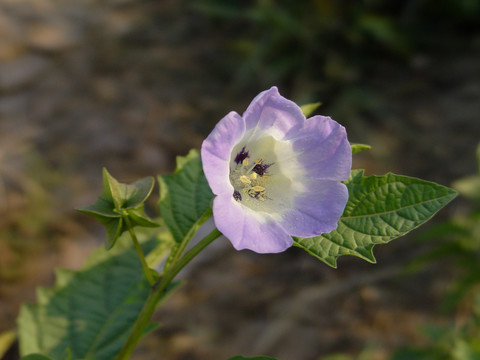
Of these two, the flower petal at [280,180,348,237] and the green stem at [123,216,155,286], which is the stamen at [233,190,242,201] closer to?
the flower petal at [280,180,348,237]

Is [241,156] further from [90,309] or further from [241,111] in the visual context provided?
[241,111]

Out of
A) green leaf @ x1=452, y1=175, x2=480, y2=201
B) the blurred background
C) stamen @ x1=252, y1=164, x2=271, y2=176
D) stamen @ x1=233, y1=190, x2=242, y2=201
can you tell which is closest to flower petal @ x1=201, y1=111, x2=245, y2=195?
stamen @ x1=233, y1=190, x2=242, y2=201

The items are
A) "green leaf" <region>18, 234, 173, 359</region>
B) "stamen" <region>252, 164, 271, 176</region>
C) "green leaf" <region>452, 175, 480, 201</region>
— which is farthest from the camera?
"green leaf" <region>452, 175, 480, 201</region>

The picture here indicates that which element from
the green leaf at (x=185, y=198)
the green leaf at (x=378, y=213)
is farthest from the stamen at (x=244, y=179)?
the green leaf at (x=378, y=213)

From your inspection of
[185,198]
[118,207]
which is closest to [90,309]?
[185,198]

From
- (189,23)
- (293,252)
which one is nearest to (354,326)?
(293,252)

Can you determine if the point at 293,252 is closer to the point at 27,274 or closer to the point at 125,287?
the point at 27,274
